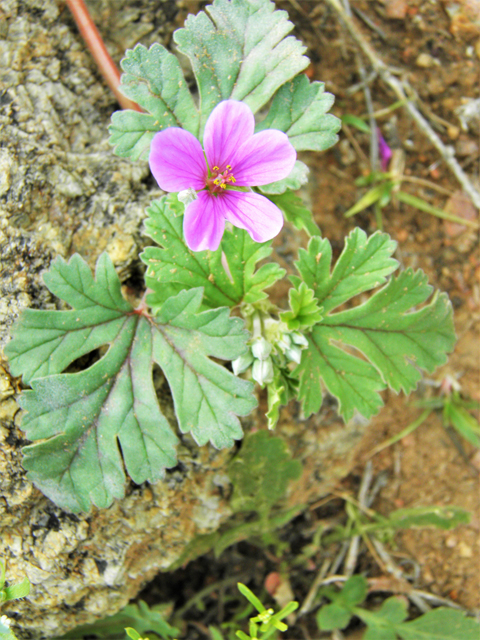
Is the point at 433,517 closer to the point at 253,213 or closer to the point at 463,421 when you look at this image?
the point at 463,421

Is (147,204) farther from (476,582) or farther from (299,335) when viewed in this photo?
(476,582)

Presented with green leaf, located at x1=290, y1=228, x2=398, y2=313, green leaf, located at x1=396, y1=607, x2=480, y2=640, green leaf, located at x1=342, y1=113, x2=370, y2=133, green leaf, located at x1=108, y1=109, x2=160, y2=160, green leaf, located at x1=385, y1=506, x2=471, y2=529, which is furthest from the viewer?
green leaf, located at x1=342, y1=113, x2=370, y2=133

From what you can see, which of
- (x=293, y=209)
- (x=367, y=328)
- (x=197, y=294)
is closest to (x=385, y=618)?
(x=367, y=328)

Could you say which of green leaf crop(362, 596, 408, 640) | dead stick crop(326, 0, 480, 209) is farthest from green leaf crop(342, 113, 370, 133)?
green leaf crop(362, 596, 408, 640)

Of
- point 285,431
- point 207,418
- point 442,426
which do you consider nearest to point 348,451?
point 285,431

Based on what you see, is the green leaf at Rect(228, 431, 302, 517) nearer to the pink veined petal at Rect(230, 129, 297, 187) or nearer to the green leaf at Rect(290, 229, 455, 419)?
the green leaf at Rect(290, 229, 455, 419)
